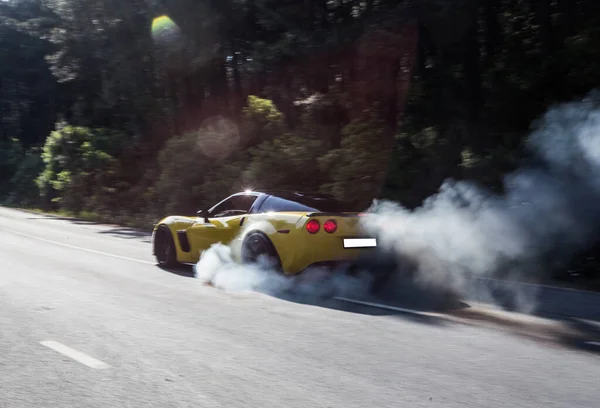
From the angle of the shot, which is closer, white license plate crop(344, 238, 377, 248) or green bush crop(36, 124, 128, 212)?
white license plate crop(344, 238, 377, 248)

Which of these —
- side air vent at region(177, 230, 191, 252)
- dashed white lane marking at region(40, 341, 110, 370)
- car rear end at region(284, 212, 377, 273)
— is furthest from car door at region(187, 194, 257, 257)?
dashed white lane marking at region(40, 341, 110, 370)

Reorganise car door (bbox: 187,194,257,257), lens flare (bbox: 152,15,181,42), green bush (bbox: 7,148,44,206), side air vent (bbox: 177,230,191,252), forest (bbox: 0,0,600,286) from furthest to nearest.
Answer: green bush (bbox: 7,148,44,206) < lens flare (bbox: 152,15,181,42) < forest (bbox: 0,0,600,286) < side air vent (bbox: 177,230,191,252) < car door (bbox: 187,194,257,257)

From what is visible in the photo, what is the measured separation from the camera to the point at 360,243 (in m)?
8.26

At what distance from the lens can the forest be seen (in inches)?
554

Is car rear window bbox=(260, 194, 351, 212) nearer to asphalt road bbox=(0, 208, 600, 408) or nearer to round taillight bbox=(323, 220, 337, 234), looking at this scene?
round taillight bbox=(323, 220, 337, 234)

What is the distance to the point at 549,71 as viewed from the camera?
13.1 m

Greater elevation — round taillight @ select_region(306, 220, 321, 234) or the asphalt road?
round taillight @ select_region(306, 220, 321, 234)

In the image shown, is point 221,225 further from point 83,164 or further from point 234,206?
point 83,164

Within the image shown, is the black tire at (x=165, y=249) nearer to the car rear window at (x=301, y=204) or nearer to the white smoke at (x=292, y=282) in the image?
the white smoke at (x=292, y=282)

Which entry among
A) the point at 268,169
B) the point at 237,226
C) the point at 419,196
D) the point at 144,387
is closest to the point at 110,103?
the point at 268,169

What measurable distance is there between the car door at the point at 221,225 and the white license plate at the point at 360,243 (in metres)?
1.66

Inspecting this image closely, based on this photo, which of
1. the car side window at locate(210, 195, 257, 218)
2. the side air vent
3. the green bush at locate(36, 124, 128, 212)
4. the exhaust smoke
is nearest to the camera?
the exhaust smoke

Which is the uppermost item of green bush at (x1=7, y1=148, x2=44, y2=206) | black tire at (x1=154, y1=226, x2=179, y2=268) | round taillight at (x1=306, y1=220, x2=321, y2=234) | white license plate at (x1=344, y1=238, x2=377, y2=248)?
green bush at (x1=7, y1=148, x2=44, y2=206)

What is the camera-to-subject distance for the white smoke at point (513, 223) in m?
8.75
